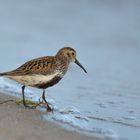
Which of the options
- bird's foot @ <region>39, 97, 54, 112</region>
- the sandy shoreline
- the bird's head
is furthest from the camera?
the bird's head

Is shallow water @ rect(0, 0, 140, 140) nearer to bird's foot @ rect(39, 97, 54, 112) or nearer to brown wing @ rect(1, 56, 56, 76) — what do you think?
bird's foot @ rect(39, 97, 54, 112)

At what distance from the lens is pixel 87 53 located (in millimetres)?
13438

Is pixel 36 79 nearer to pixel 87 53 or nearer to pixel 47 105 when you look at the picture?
pixel 47 105

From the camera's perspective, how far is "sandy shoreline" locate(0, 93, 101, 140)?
6.97 m

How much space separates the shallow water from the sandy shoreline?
268 millimetres

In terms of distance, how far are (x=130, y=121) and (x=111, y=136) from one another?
102 centimetres

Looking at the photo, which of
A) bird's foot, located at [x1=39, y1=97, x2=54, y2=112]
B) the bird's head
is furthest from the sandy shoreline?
the bird's head

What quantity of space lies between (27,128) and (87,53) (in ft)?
20.8

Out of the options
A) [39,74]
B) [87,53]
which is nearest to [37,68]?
[39,74]

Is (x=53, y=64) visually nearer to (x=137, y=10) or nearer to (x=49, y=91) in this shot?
(x=49, y=91)

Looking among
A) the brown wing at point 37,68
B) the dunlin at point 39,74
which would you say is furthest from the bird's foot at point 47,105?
the brown wing at point 37,68

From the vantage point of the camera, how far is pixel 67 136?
710cm

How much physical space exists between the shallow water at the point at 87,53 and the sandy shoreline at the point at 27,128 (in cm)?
27

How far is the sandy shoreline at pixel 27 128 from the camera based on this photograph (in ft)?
22.9
